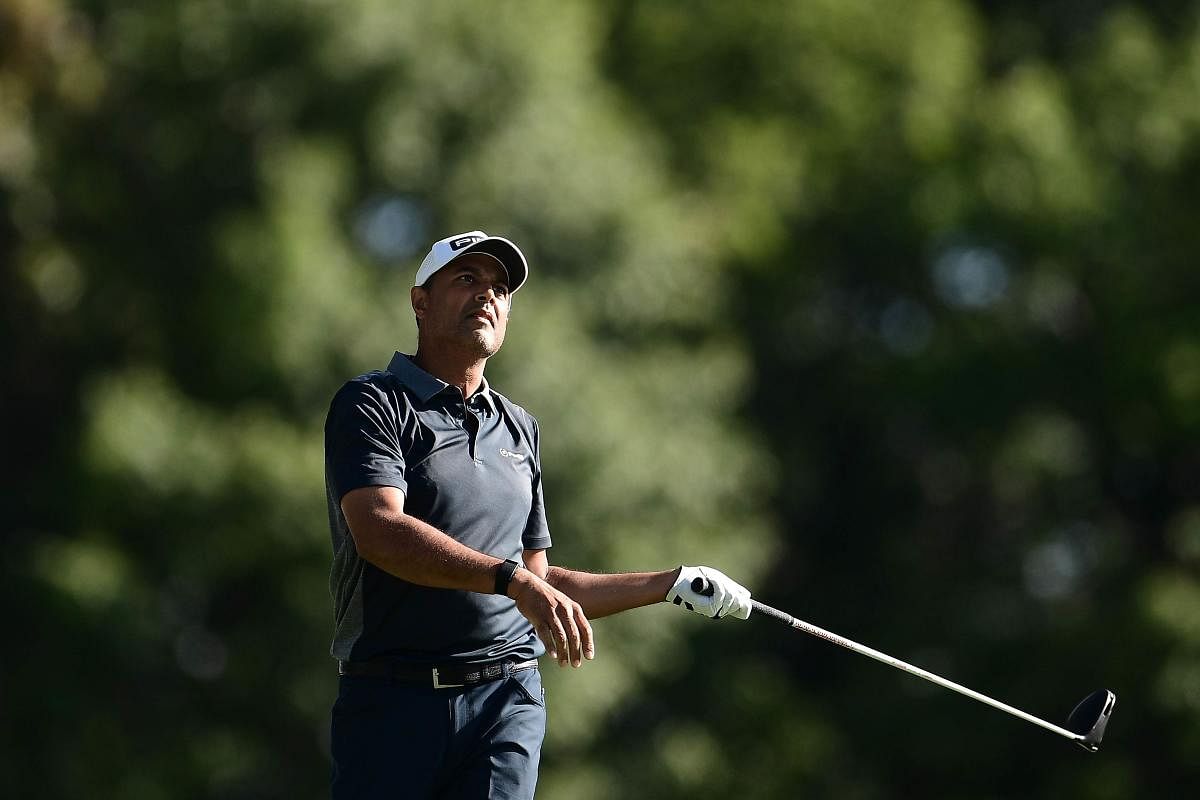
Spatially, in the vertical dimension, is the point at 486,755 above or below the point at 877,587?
below

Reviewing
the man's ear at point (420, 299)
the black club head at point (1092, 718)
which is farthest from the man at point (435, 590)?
the black club head at point (1092, 718)

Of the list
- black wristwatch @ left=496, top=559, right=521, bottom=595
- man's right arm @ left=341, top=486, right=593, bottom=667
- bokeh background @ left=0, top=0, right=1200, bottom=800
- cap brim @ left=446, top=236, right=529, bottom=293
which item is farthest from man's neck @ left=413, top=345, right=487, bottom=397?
bokeh background @ left=0, top=0, right=1200, bottom=800

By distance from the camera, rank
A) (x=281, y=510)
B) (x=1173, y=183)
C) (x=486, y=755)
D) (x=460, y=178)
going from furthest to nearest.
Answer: (x=1173, y=183)
(x=460, y=178)
(x=281, y=510)
(x=486, y=755)

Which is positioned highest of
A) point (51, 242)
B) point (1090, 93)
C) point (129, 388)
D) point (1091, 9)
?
point (1091, 9)

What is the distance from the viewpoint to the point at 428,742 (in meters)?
5.48

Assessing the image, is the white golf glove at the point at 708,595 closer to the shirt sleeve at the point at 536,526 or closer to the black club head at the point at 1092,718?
the shirt sleeve at the point at 536,526

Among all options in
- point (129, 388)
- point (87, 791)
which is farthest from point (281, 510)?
point (87, 791)

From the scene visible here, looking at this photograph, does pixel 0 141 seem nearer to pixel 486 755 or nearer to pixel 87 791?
pixel 87 791

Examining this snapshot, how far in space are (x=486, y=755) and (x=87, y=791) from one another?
15.3m

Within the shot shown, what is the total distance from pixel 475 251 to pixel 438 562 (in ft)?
3.45

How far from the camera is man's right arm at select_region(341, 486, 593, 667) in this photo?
16.6 feet

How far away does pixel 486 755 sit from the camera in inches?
219

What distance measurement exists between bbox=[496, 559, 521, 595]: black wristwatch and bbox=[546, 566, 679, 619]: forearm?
0.58m

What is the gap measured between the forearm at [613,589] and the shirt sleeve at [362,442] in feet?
2.28
